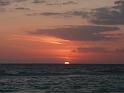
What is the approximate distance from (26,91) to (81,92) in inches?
214

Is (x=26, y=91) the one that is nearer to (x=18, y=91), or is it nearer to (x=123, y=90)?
(x=18, y=91)

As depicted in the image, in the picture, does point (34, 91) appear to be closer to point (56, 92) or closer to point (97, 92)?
point (56, 92)

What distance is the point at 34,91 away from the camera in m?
40.8

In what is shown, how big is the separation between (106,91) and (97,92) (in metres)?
1.56

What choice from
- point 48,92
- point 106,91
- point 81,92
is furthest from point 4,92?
point 106,91

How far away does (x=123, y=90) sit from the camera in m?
42.4

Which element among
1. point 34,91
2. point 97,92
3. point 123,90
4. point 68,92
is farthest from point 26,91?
point 123,90

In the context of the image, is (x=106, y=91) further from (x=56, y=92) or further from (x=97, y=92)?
(x=56, y=92)

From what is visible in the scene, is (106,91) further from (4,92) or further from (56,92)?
(4,92)

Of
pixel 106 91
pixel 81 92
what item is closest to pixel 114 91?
pixel 106 91

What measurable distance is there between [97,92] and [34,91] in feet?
20.5

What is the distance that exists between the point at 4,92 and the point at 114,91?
11.0m

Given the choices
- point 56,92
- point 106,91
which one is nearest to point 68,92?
point 56,92

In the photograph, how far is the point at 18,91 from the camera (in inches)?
1620
